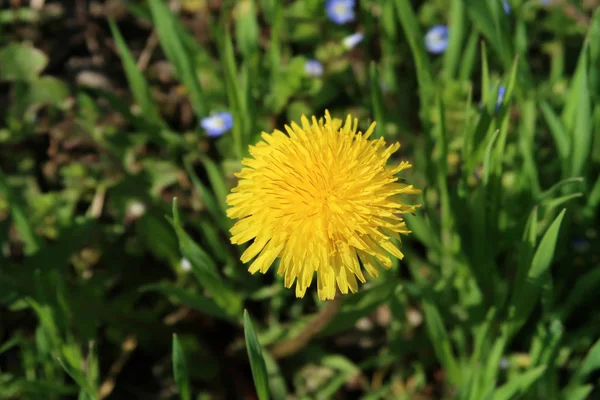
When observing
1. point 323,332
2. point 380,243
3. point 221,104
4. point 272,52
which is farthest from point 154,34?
point 380,243

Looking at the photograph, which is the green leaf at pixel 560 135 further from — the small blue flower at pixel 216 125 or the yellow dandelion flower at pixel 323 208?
the small blue flower at pixel 216 125

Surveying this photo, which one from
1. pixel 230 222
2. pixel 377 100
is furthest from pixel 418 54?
pixel 230 222

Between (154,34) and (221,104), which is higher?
(154,34)

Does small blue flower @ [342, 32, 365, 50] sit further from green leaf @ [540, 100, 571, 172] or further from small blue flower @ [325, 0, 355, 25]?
green leaf @ [540, 100, 571, 172]

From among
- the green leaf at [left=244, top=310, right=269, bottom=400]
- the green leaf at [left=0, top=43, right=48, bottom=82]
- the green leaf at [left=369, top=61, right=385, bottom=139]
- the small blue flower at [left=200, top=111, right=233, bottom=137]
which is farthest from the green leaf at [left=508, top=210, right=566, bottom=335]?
the green leaf at [left=0, top=43, right=48, bottom=82]

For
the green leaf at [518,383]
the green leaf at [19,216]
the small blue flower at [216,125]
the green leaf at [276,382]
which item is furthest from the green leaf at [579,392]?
the green leaf at [19,216]

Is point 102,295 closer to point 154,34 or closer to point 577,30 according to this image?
point 154,34

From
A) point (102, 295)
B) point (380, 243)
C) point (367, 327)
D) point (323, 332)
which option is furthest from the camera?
→ point (367, 327)
